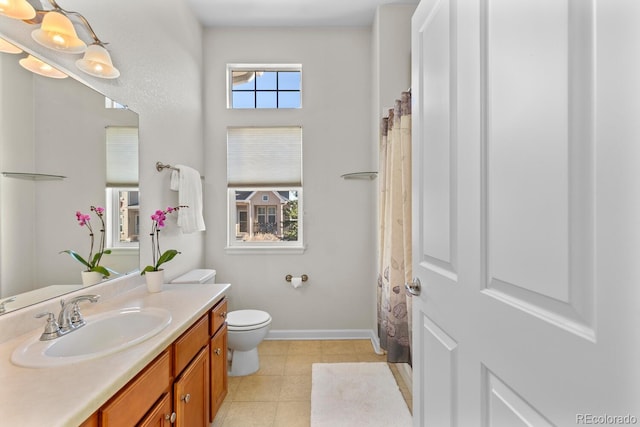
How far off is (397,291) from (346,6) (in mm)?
2395

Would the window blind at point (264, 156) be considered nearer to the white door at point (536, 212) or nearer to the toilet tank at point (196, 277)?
the toilet tank at point (196, 277)

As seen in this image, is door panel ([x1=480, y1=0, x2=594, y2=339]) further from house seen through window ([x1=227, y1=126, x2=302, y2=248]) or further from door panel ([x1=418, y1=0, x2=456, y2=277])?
house seen through window ([x1=227, y1=126, x2=302, y2=248])

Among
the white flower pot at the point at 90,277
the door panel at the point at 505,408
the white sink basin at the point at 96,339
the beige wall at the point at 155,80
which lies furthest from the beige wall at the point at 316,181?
the door panel at the point at 505,408

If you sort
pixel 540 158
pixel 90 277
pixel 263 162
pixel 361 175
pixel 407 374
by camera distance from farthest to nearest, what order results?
pixel 263 162
pixel 361 175
pixel 407 374
pixel 90 277
pixel 540 158

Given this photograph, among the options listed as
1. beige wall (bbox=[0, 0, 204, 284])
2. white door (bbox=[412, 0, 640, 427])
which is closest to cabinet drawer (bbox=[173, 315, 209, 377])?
beige wall (bbox=[0, 0, 204, 284])

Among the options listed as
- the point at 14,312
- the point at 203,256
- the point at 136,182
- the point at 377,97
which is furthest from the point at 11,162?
the point at 377,97

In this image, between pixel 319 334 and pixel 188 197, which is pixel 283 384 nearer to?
pixel 319 334

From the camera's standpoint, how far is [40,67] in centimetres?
122

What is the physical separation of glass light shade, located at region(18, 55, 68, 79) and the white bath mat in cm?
215

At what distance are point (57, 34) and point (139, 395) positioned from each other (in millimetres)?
1464

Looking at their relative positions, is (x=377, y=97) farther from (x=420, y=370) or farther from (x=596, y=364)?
(x=596, y=364)

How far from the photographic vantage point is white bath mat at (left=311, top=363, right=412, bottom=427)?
68.9 inches

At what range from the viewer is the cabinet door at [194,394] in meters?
1.23

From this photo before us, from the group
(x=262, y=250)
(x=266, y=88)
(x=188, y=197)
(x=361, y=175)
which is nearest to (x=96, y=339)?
(x=188, y=197)
